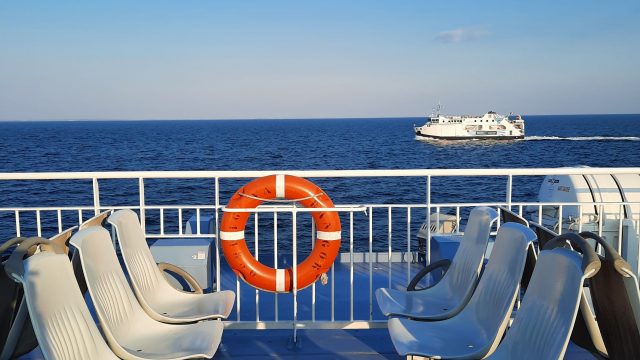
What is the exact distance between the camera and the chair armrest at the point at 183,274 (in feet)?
Answer: 9.69

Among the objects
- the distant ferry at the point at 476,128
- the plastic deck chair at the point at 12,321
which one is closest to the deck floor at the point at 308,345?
the plastic deck chair at the point at 12,321

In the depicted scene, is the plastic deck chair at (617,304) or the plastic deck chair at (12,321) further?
the plastic deck chair at (12,321)

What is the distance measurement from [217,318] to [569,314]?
1503mm

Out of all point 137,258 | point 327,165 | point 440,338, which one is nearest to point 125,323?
point 137,258

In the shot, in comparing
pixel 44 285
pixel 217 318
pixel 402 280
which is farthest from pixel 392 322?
pixel 402 280

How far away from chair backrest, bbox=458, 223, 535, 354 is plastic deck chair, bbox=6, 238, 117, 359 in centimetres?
141

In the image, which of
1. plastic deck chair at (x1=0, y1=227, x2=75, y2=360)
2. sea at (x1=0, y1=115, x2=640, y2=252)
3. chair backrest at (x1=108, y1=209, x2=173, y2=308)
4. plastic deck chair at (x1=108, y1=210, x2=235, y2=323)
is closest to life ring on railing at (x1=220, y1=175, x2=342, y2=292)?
plastic deck chair at (x1=108, y1=210, x2=235, y2=323)

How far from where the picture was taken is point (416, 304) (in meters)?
2.73

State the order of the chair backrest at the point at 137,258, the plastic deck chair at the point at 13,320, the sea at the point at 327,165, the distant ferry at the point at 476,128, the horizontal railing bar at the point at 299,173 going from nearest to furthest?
the plastic deck chair at the point at 13,320
the chair backrest at the point at 137,258
the horizontal railing bar at the point at 299,173
the sea at the point at 327,165
the distant ferry at the point at 476,128

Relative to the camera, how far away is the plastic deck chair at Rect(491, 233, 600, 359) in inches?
66.7

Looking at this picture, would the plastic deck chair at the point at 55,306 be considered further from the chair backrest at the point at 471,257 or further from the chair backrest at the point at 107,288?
the chair backrest at the point at 471,257

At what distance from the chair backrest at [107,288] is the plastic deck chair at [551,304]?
138 cm

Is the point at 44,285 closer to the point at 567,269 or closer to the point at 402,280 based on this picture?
the point at 567,269

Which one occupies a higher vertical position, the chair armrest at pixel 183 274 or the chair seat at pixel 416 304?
the chair armrest at pixel 183 274
